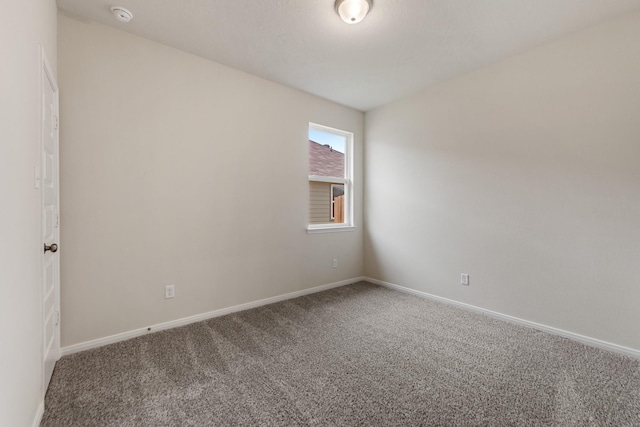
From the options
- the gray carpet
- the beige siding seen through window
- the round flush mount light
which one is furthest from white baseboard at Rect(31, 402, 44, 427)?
the beige siding seen through window

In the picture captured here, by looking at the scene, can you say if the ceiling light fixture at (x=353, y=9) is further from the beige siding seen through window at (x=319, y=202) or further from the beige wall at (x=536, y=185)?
the beige siding seen through window at (x=319, y=202)

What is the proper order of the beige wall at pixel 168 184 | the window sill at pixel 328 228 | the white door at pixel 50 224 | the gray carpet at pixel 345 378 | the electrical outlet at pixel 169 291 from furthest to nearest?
the window sill at pixel 328 228 → the electrical outlet at pixel 169 291 → the beige wall at pixel 168 184 → the white door at pixel 50 224 → the gray carpet at pixel 345 378

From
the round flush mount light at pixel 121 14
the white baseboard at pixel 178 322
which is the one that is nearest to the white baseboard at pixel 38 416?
the white baseboard at pixel 178 322

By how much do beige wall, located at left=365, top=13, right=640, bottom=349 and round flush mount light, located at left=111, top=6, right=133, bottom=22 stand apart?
2.93 metres

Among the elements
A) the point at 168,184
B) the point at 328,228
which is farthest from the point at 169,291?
the point at 328,228

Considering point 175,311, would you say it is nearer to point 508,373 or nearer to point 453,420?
point 453,420

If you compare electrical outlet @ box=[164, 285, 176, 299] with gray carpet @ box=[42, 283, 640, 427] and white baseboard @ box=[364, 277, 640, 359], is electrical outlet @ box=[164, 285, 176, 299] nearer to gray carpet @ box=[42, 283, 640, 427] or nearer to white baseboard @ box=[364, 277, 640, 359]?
gray carpet @ box=[42, 283, 640, 427]

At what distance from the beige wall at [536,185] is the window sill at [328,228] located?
714 mm

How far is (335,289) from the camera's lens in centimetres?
375

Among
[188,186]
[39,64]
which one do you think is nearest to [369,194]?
[188,186]

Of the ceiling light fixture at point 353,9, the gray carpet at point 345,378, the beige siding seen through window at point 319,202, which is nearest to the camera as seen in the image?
the gray carpet at point 345,378

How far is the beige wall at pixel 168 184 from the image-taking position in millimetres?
2135

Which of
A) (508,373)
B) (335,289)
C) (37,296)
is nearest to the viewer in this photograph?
(37,296)

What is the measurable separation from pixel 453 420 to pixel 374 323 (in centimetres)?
124
